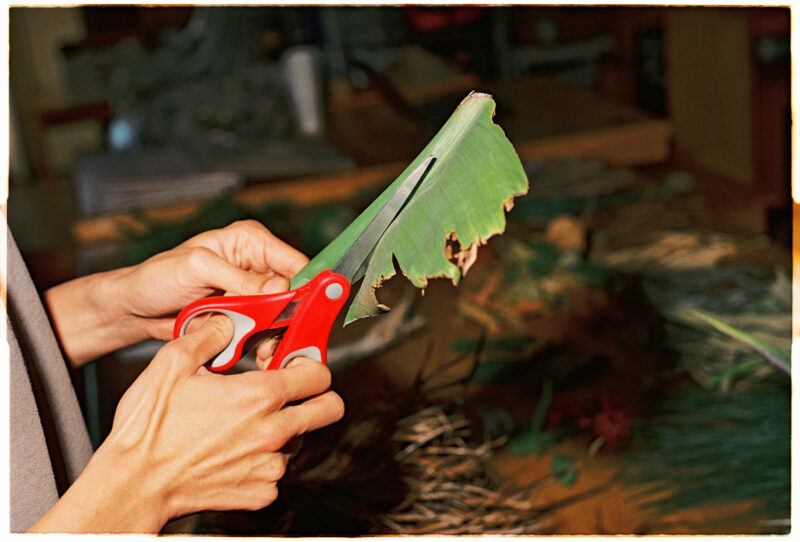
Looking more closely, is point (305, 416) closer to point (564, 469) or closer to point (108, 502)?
point (108, 502)

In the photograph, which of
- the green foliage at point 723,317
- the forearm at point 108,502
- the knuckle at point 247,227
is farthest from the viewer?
the green foliage at point 723,317

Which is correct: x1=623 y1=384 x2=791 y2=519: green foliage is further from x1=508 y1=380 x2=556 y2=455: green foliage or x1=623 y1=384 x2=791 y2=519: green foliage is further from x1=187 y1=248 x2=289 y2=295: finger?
x1=187 y1=248 x2=289 y2=295: finger

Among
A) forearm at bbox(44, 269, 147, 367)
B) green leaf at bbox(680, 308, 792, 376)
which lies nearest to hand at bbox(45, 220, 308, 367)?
forearm at bbox(44, 269, 147, 367)

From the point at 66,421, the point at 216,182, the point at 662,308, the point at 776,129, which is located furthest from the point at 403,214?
the point at 776,129

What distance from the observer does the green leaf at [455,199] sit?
1.97 feet

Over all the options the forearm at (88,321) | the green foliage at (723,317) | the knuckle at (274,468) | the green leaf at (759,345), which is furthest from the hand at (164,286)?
the green foliage at (723,317)

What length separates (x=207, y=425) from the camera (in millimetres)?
589

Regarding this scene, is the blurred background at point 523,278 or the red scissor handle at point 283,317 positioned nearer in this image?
the red scissor handle at point 283,317

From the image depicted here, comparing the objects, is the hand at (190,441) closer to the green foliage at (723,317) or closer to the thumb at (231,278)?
the thumb at (231,278)

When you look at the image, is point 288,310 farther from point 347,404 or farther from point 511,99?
point 511,99

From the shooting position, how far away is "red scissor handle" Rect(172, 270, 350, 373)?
24.7 inches

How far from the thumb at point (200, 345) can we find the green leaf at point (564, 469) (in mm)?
433

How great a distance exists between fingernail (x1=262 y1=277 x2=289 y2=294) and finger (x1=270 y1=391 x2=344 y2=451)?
0.08 meters

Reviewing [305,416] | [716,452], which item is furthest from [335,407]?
[716,452]
